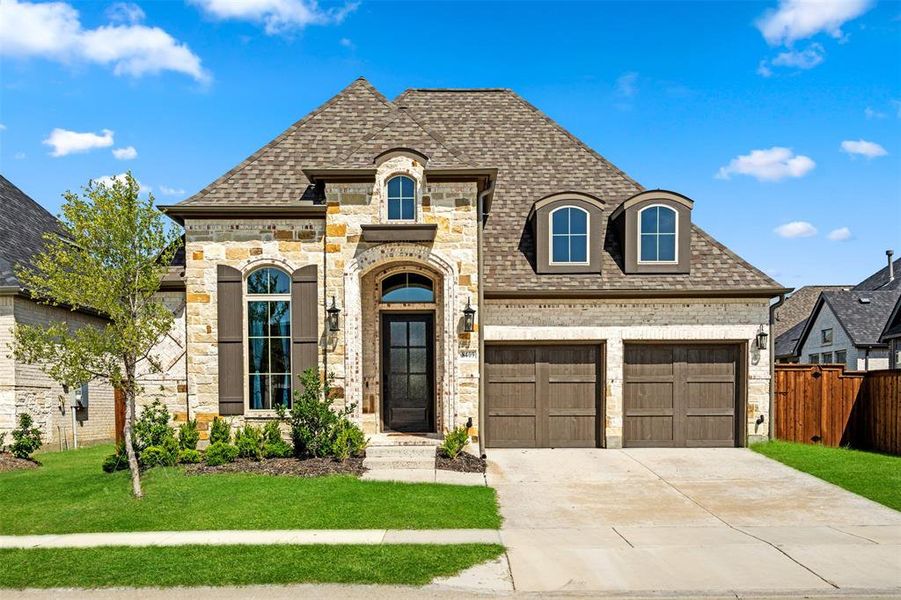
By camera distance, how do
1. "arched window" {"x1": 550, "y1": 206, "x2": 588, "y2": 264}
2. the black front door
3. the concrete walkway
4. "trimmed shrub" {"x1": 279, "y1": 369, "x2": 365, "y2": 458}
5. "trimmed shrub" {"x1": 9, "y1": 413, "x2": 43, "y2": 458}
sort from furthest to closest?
1. "arched window" {"x1": 550, "y1": 206, "x2": 588, "y2": 264}
2. the black front door
3. "trimmed shrub" {"x1": 9, "y1": 413, "x2": 43, "y2": 458}
4. "trimmed shrub" {"x1": 279, "y1": 369, "x2": 365, "y2": 458}
5. the concrete walkway

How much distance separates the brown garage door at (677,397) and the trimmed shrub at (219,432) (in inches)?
328

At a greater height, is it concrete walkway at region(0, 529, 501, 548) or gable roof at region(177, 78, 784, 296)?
gable roof at region(177, 78, 784, 296)

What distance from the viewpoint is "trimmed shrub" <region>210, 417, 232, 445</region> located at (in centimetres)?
1169

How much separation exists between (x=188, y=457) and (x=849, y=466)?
12.3 meters

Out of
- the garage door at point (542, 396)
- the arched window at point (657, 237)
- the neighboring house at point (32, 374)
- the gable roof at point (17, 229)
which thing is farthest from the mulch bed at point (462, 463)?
the gable roof at point (17, 229)

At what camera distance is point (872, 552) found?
23.2 feet

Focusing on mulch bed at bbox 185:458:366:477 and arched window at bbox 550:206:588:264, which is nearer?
mulch bed at bbox 185:458:366:477

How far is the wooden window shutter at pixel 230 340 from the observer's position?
1201 cm

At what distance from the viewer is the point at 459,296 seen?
→ 12.2 meters

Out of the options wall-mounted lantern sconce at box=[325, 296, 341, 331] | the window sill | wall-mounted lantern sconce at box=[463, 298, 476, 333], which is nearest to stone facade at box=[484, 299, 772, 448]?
wall-mounted lantern sconce at box=[463, 298, 476, 333]

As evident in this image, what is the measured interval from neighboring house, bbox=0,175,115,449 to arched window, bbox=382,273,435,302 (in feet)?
23.4

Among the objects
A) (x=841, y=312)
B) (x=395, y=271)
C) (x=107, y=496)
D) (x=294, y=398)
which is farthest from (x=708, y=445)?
(x=841, y=312)

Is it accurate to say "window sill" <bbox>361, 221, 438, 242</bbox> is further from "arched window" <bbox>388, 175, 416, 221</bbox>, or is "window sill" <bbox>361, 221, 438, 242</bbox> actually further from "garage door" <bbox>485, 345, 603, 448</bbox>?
"garage door" <bbox>485, 345, 603, 448</bbox>

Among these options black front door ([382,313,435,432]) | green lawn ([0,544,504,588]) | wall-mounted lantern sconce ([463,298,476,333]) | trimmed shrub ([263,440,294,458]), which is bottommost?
green lawn ([0,544,504,588])
